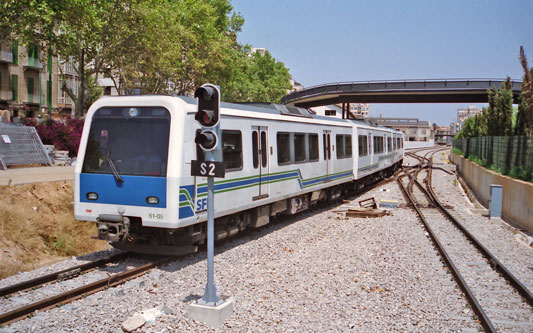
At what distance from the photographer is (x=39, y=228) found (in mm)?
11281

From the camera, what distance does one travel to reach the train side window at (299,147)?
12.6 metres

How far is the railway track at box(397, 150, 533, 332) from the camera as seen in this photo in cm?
633

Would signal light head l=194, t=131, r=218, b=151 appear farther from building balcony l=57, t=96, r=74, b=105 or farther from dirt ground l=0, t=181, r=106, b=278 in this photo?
building balcony l=57, t=96, r=74, b=105

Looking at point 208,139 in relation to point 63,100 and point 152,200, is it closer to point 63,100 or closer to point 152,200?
point 152,200

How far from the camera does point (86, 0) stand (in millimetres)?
18984

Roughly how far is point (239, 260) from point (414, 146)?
294ft

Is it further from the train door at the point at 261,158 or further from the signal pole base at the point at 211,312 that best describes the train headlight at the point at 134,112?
the signal pole base at the point at 211,312

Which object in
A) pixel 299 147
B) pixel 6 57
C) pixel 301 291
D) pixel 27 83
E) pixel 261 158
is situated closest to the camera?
pixel 301 291

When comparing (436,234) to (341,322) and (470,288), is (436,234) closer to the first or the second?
(470,288)

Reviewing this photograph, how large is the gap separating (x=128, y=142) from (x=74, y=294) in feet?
9.18

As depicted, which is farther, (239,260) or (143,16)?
(143,16)

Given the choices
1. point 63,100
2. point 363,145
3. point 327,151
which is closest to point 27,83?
point 63,100

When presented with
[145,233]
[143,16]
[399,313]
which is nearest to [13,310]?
[145,233]

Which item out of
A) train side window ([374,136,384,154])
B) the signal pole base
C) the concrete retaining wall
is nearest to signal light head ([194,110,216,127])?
the signal pole base
